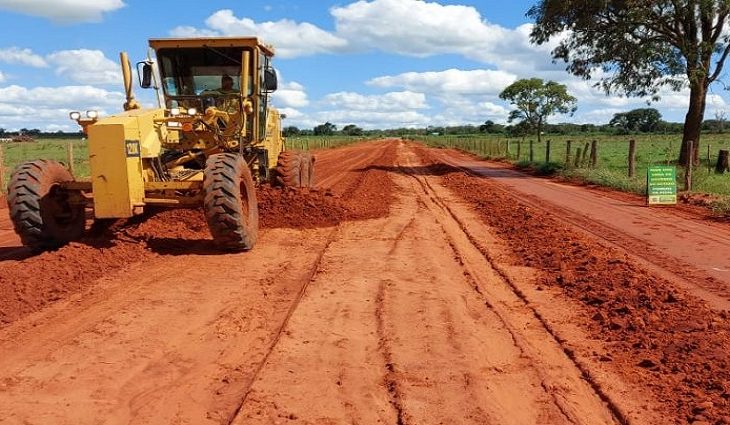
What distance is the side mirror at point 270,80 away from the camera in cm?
1090

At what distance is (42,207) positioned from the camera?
8.09 metres

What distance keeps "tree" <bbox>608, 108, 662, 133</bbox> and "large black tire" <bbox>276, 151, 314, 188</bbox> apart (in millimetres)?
104647

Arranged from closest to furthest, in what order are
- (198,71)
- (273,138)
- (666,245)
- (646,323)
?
1. (646,323)
2. (666,245)
3. (198,71)
4. (273,138)

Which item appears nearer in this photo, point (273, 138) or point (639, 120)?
point (273, 138)

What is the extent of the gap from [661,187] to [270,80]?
30.0ft

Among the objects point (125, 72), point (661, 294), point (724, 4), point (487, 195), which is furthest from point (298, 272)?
point (724, 4)

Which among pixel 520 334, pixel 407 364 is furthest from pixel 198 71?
pixel 407 364

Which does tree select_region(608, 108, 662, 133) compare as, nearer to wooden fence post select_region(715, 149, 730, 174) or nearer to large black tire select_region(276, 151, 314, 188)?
wooden fence post select_region(715, 149, 730, 174)

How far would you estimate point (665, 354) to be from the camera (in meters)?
4.86

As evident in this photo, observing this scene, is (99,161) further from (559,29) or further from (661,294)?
(559,29)

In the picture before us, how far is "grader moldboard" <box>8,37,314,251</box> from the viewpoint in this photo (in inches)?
305

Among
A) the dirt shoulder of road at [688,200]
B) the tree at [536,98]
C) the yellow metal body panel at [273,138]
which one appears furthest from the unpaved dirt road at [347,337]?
the tree at [536,98]

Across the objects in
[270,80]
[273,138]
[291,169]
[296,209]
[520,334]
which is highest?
[270,80]

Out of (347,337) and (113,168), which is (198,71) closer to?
(113,168)
